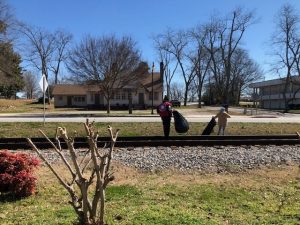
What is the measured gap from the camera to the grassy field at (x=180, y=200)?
645cm

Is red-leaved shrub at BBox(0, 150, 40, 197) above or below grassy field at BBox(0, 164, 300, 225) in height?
above

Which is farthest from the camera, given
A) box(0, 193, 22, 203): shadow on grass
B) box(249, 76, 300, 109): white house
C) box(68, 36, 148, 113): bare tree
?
box(249, 76, 300, 109): white house

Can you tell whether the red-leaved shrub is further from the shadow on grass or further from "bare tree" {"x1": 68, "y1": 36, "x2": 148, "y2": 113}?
"bare tree" {"x1": 68, "y1": 36, "x2": 148, "y2": 113}

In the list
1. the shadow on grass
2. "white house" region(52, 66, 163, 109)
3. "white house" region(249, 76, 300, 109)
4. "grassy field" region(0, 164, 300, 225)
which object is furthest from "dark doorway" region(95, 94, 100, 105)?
the shadow on grass

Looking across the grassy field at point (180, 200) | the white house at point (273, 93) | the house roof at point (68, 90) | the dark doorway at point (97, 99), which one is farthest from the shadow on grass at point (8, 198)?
the white house at point (273, 93)

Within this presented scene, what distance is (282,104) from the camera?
292 ft

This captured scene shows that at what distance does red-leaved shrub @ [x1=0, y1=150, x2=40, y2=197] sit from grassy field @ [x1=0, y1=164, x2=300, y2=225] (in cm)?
15

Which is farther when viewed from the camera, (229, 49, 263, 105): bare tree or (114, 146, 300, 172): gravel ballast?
(229, 49, 263, 105): bare tree

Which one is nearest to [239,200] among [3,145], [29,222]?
[29,222]

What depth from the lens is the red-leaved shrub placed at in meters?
7.82

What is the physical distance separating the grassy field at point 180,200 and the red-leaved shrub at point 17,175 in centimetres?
15

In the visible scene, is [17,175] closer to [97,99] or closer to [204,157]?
[204,157]

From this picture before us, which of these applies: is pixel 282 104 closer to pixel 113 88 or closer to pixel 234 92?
pixel 234 92

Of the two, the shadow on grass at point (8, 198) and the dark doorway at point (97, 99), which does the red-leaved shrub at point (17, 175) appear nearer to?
the shadow on grass at point (8, 198)
